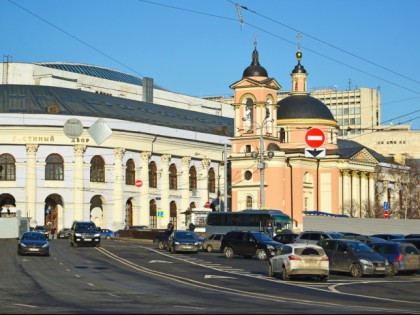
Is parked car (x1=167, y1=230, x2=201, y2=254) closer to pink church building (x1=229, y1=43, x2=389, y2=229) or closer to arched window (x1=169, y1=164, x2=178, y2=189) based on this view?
pink church building (x1=229, y1=43, x2=389, y2=229)

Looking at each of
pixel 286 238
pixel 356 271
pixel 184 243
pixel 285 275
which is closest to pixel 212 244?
pixel 184 243

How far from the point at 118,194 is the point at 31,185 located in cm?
1053

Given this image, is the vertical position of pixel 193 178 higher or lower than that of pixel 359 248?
higher

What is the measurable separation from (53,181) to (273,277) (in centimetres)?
7279

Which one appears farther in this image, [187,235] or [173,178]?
[173,178]

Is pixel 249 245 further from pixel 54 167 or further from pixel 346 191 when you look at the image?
pixel 346 191

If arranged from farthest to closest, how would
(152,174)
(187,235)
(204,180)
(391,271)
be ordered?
(204,180), (152,174), (187,235), (391,271)

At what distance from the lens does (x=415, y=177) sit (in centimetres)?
14300

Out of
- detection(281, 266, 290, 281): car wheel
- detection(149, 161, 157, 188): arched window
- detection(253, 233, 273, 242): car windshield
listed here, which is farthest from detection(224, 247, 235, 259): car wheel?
detection(149, 161, 157, 188): arched window

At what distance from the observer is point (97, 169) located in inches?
4520

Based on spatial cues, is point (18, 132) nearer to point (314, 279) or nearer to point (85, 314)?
point (314, 279)

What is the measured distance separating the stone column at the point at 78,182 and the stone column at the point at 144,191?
8323mm

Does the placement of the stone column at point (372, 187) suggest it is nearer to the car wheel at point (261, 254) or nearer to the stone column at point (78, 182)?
the stone column at point (78, 182)

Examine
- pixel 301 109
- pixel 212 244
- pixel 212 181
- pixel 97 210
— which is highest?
pixel 301 109
